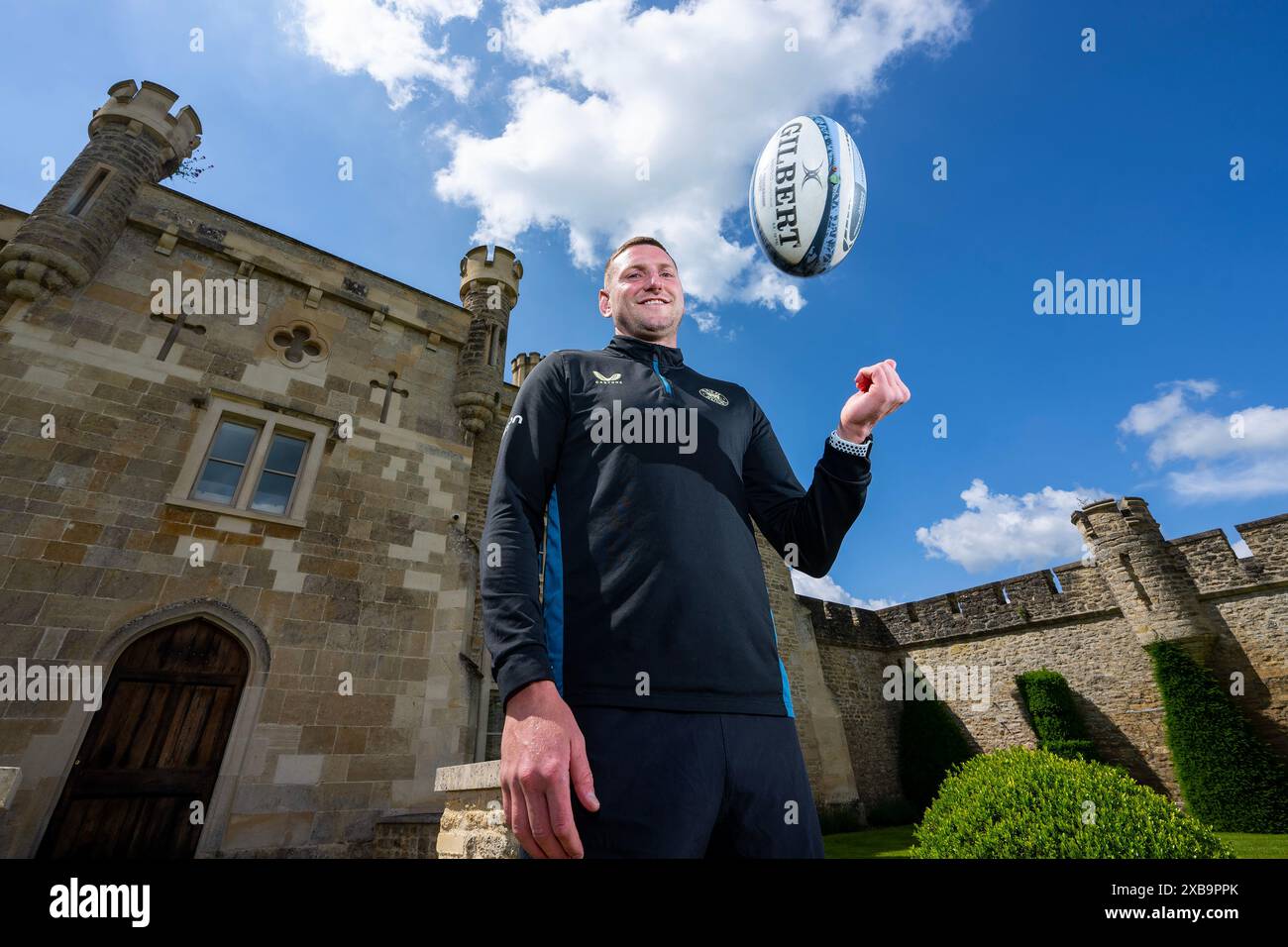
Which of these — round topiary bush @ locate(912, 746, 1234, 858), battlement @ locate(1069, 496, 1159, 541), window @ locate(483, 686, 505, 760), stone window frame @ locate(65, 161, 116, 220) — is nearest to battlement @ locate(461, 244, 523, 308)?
stone window frame @ locate(65, 161, 116, 220)

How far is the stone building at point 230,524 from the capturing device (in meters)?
6.15

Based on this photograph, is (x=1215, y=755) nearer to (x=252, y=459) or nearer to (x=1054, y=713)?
(x=1054, y=713)

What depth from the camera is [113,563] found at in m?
6.71

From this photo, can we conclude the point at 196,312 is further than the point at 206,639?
Yes

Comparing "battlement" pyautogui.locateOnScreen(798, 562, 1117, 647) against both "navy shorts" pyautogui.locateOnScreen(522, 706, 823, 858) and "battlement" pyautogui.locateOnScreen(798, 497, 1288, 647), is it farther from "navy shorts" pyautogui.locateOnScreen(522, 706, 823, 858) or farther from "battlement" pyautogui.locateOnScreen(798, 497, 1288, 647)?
"navy shorts" pyautogui.locateOnScreen(522, 706, 823, 858)

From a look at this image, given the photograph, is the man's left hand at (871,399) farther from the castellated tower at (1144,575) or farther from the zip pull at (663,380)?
the castellated tower at (1144,575)

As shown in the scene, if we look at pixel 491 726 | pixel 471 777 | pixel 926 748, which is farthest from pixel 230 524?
pixel 926 748

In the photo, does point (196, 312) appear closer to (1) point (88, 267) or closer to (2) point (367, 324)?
(1) point (88, 267)

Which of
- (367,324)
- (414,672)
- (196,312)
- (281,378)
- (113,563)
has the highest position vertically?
(367,324)

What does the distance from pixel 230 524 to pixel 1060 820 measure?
9.97 meters

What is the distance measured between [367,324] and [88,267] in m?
3.68

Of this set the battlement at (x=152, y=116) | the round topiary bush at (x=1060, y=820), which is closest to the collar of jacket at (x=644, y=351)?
the round topiary bush at (x=1060, y=820)

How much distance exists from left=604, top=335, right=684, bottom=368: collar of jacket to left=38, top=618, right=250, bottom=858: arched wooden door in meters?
7.44
